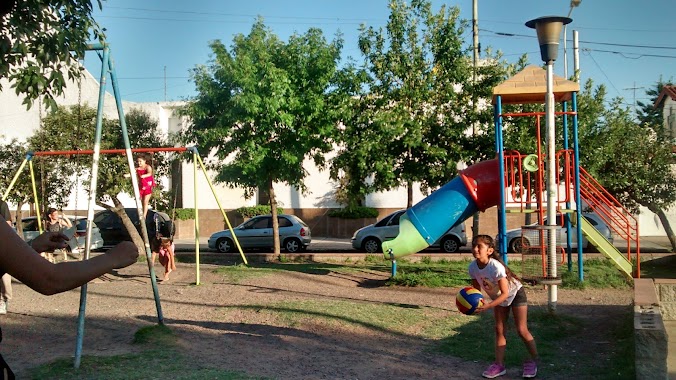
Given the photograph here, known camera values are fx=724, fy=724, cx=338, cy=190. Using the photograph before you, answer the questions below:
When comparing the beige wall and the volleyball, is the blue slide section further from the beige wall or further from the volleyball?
the beige wall

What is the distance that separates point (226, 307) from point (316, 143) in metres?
8.47

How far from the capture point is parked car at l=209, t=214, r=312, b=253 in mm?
24641

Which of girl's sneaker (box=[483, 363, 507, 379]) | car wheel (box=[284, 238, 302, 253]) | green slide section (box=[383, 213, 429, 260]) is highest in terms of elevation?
green slide section (box=[383, 213, 429, 260])

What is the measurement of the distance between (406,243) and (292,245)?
473 inches

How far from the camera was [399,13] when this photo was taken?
17.3 m

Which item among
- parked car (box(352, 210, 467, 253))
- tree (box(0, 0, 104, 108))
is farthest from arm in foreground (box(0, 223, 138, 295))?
parked car (box(352, 210, 467, 253))

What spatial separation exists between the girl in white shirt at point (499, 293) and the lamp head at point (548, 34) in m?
3.88

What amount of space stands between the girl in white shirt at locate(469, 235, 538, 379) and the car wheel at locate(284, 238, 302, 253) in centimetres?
1748

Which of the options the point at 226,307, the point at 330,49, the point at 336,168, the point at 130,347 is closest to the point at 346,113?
the point at 336,168

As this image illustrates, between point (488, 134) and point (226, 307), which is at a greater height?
point (488, 134)

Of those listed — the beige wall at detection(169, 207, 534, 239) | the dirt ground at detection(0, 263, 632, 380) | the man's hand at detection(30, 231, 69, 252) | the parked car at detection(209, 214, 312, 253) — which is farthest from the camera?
the beige wall at detection(169, 207, 534, 239)

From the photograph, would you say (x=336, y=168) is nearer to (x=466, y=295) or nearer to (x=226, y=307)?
→ (x=226, y=307)

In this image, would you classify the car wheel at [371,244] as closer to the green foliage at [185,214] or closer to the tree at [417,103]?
the tree at [417,103]

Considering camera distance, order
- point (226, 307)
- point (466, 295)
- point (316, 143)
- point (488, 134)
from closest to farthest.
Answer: point (466, 295), point (226, 307), point (488, 134), point (316, 143)
